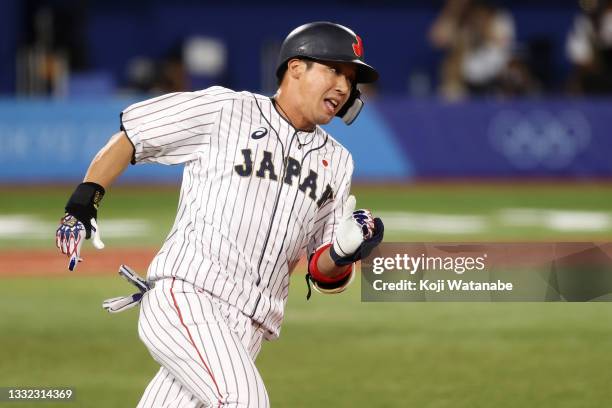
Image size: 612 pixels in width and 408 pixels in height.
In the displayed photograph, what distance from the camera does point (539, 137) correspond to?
20.0 meters

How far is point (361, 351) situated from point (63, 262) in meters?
5.17

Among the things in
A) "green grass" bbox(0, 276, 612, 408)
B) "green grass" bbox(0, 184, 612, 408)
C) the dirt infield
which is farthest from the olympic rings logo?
"green grass" bbox(0, 276, 612, 408)

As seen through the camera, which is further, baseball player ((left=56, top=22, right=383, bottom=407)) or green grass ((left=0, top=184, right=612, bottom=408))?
green grass ((left=0, top=184, right=612, bottom=408))

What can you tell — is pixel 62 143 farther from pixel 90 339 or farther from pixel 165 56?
pixel 90 339

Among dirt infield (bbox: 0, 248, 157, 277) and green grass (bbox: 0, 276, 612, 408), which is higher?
dirt infield (bbox: 0, 248, 157, 277)

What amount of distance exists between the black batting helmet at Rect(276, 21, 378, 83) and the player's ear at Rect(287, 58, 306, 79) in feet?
0.07

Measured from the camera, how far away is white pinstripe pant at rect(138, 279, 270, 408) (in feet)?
14.8

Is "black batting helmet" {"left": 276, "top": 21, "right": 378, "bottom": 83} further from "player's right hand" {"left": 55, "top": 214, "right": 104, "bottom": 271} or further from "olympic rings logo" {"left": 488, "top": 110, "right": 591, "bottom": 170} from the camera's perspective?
"olympic rings logo" {"left": 488, "top": 110, "right": 591, "bottom": 170}

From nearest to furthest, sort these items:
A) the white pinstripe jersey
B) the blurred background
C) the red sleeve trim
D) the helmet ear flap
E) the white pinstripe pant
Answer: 1. the white pinstripe pant
2. the white pinstripe jersey
3. the red sleeve trim
4. the helmet ear flap
5. the blurred background

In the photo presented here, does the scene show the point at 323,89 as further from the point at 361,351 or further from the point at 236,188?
the point at 361,351

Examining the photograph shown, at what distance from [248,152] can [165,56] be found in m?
18.6

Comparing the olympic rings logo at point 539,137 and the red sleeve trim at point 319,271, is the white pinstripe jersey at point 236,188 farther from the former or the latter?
the olympic rings logo at point 539,137

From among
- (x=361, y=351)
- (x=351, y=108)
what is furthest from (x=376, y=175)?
(x=351, y=108)

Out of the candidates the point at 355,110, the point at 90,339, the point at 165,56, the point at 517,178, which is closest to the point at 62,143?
the point at 165,56
